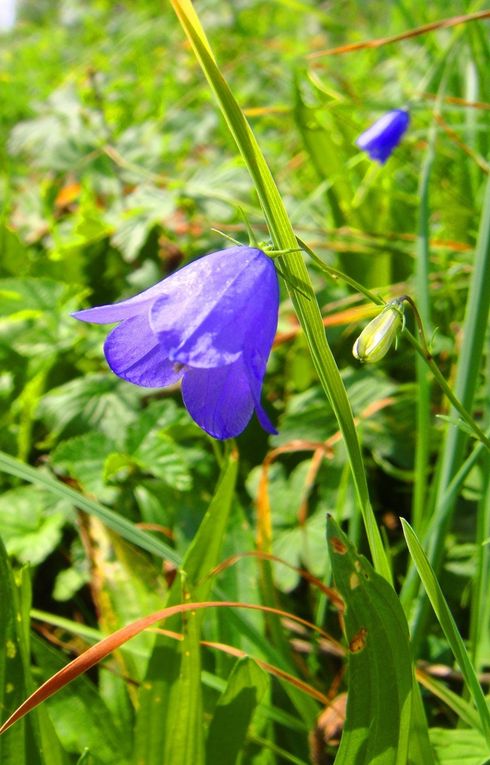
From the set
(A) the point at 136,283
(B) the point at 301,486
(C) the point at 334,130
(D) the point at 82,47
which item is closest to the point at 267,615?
(B) the point at 301,486

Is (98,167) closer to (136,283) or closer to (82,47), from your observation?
(136,283)

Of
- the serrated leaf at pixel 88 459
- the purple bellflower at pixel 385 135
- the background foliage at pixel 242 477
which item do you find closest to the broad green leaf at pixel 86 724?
the background foliage at pixel 242 477

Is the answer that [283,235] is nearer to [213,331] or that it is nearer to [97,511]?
[213,331]

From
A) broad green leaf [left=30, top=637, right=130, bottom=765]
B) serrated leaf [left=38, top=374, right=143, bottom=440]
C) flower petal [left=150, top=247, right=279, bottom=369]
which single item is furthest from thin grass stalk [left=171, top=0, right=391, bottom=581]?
serrated leaf [left=38, top=374, right=143, bottom=440]

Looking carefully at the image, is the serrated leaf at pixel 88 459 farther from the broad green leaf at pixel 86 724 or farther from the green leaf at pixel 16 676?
the green leaf at pixel 16 676

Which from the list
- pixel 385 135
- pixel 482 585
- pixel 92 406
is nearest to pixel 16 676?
pixel 482 585

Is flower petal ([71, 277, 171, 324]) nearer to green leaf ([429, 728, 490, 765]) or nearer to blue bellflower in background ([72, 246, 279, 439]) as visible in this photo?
blue bellflower in background ([72, 246, 279, 439])
